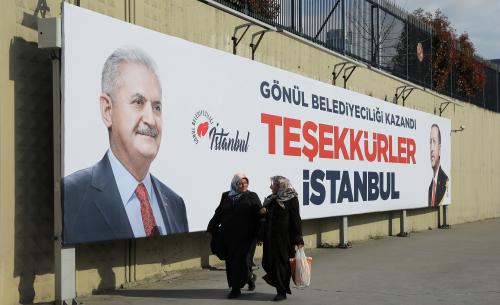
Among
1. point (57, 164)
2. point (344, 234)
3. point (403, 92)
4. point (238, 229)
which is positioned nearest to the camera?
point (57, 164)

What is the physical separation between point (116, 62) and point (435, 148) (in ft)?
48.4

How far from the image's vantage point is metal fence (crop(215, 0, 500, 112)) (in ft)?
53.5

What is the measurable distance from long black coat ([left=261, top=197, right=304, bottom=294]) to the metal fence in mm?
5640

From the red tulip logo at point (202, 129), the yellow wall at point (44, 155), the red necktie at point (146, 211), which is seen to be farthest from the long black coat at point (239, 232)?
the red tulip logo at point (202, 129)

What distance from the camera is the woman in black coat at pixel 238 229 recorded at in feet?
32.2

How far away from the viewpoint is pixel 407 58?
23641mm

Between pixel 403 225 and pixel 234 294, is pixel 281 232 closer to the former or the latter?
pixel 234 294

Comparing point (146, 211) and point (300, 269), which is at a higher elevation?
point (146, 211)

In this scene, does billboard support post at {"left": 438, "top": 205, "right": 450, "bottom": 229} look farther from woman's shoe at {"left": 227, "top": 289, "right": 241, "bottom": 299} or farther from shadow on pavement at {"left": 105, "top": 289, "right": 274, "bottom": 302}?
woman's shoe at {"left": 227, "top": 289, "right": 241, "bottom": 299}

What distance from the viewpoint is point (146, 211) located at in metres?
10.4

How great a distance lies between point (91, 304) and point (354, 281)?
4.24 meters

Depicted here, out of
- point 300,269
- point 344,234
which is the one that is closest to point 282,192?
point 300,269

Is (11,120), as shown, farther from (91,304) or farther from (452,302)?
(452,302)

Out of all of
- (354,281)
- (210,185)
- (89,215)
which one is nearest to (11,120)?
(89,215)
